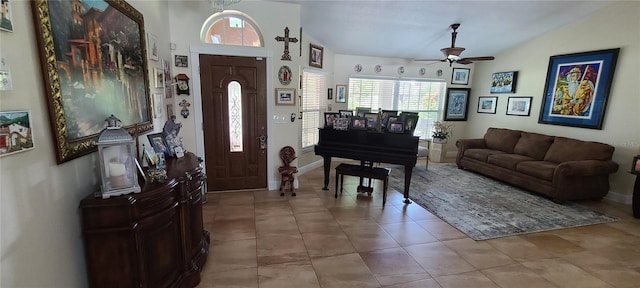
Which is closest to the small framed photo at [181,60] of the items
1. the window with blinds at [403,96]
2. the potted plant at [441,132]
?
the window with blinds at [403,96]

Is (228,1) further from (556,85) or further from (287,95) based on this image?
(556,85)

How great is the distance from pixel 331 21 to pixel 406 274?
366 cm

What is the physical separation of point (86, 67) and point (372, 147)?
3.08 m

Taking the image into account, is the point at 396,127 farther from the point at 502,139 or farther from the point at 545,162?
the point at 502,139

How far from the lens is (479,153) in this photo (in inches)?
210

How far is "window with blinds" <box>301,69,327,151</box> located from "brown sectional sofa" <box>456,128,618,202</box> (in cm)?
319

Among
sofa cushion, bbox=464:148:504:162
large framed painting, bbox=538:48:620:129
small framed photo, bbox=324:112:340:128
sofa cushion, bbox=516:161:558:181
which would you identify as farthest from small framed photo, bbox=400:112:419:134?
large framed painting, bbox=538:48:620:129

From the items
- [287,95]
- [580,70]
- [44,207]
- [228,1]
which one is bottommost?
[44,207]

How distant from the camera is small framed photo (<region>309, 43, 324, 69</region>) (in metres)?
4.89

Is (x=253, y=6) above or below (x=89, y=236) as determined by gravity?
above

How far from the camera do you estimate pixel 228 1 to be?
2.79 m

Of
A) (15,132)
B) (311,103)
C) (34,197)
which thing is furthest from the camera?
(311,103)

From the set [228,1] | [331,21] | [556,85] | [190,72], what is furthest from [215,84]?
[556,85]

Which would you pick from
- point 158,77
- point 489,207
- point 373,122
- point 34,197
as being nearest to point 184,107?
point 158,77
